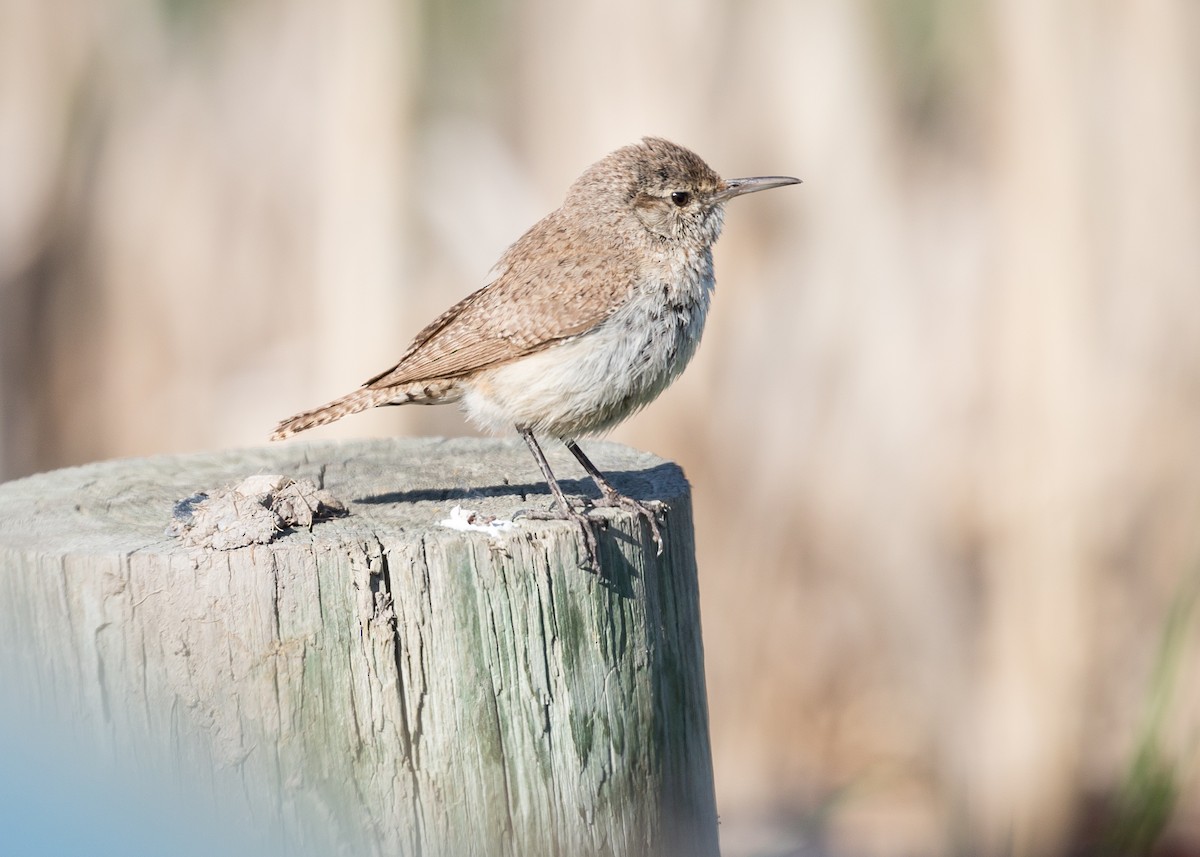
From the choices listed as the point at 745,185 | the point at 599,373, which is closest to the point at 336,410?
the point at 599,373

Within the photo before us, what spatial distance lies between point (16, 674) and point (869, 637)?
3649mm

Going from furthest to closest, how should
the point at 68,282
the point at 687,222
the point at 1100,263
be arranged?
→ 1. the point at 68,282
2. the point at 1100,263
3. the point at 687,222

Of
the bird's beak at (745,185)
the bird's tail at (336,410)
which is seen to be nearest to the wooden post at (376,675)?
the bird's tail at (336,410)

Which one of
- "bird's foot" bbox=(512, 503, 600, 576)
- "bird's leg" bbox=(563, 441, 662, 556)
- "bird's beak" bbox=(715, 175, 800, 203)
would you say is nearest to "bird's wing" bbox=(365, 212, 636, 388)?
"bird's leg" bbox=(563, 441, 662, 556)

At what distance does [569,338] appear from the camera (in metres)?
3.32

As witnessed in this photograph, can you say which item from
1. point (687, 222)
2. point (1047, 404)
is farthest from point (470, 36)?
point (1047, 404)

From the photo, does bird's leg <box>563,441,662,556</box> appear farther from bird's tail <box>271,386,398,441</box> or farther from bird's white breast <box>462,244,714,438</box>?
bird's tail <box>271,386,398,441</box>

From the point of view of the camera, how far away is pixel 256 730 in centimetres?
225

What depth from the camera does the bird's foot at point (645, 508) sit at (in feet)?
9.05

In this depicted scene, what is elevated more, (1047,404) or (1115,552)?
(1047,404)

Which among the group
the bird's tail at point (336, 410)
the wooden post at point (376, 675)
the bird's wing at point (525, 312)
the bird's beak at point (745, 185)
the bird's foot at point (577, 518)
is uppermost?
the bird's beak at point (745, 185)

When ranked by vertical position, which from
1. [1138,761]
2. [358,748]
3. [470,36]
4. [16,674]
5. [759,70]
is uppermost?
[470,36]

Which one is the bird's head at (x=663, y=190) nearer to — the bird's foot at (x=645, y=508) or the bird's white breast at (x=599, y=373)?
the bird's white breast at (x=599, y=373)

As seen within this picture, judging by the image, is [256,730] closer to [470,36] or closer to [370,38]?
[370,38]
